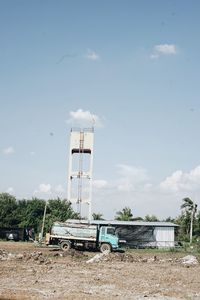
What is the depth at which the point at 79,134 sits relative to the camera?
178ft

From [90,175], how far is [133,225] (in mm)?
8195

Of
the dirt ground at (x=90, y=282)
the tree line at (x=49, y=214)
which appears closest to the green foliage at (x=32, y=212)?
the tree line at (x=49, y=214)

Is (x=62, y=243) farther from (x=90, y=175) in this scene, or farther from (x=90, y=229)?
(x=90, y=175)

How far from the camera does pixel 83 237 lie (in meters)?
37.4

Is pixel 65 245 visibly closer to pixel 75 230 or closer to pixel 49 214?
pixel 75 230

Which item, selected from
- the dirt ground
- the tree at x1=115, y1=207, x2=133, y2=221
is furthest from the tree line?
the dirt ground

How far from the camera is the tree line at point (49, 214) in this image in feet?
217

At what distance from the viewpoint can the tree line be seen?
66000 millimetres

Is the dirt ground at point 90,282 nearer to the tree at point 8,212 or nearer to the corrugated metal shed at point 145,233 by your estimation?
the corrugated metal shed at point 145,233

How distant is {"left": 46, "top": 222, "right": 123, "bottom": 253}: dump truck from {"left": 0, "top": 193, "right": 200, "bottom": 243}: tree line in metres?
24.0

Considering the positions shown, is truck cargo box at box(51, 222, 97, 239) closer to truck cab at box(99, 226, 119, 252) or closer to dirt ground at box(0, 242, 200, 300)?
truck cab at box(99, 226, 119, 252)

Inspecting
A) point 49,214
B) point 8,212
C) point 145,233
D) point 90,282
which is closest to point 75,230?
point 145,233

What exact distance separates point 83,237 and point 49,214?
3075 cm

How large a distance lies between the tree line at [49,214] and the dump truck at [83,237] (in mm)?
23951
